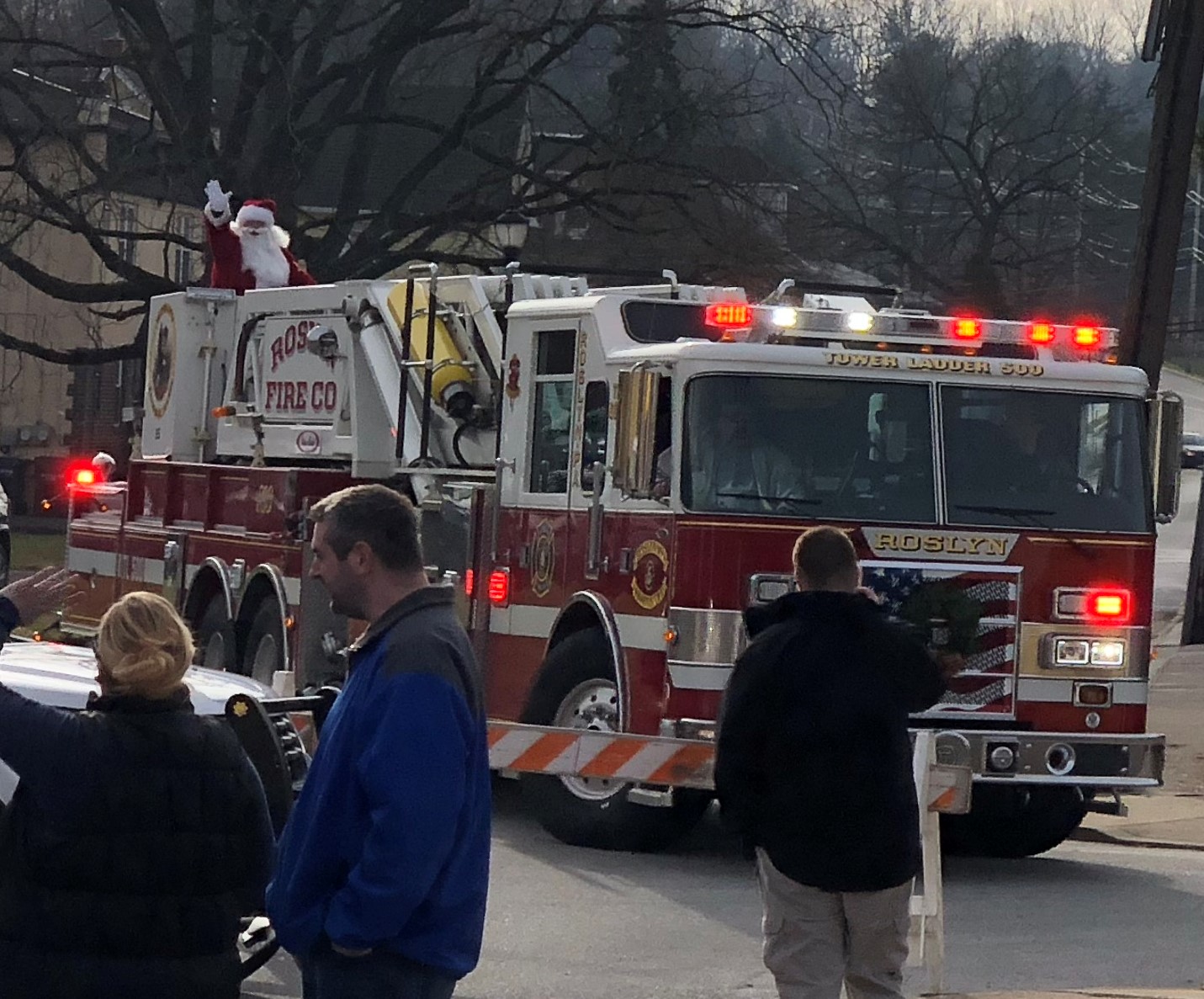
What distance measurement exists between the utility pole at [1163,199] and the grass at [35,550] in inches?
791

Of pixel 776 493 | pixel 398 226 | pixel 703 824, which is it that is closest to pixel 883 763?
pixel 776 493

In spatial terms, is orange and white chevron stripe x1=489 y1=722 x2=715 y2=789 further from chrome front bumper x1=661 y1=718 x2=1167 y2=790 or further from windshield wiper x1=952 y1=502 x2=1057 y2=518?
windshield wiper x1=952 y1=502 x2=1057 y2=518

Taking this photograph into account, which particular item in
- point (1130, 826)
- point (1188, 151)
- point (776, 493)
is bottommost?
point (1130, 826)

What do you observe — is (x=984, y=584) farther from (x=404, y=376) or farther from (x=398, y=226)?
(x=398, y=226)

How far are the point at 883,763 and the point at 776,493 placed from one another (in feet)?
15.4

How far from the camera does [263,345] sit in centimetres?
1504

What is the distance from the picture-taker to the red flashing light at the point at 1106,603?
10820 millimetres

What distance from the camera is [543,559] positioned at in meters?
11.4

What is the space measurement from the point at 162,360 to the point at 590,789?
20.9ft

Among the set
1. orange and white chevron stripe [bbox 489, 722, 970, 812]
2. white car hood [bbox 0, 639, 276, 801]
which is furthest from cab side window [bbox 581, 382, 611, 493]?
white car hood [bbox 0, 639, 276, 801]

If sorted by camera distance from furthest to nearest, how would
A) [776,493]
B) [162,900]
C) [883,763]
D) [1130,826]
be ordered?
1. [1130,826]
2. [776,493]
3. [883,763]
4. [162,900]

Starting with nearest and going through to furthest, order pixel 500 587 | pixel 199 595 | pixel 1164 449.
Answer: pixel 1164 449 < pixel 500 587 < pixel 199 595

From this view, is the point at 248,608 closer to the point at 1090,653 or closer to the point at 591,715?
the point at 591,715

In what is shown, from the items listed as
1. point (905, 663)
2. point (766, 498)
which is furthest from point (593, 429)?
point (905, 663)
